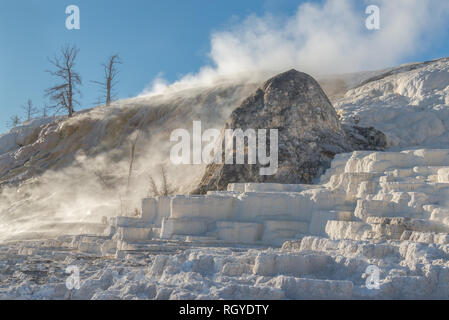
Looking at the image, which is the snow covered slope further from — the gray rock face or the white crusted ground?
the white crusted ground

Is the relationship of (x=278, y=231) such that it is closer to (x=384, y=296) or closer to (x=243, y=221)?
(x=243, y=221)

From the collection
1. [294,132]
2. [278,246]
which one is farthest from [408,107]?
[278,246]

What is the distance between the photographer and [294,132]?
14.6m

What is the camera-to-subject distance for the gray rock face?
1380 centimetres

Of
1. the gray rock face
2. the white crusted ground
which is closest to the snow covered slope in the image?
the gray rock face

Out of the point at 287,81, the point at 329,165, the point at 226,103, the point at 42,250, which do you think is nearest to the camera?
the point at 42,250

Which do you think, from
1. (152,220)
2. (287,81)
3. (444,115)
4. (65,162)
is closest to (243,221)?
(152,220)

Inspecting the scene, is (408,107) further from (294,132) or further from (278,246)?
(278,246)

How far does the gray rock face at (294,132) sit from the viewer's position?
45.3 ft

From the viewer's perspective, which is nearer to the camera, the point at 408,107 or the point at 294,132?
the point at 294,132

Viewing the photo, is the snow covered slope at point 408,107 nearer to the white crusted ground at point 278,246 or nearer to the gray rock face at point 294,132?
the gray rock face at point 294,132

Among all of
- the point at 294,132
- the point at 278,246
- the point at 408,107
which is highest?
the point at 408,107
